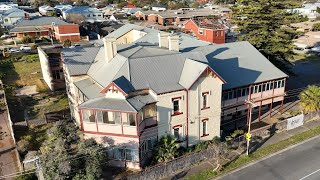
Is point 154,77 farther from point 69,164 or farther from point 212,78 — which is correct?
point 69,164

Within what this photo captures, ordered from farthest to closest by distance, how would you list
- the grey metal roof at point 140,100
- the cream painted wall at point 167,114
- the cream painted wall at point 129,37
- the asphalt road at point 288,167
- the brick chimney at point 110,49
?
the cream painted wall at point 129,37 < the brick chimney at point 110,49 < the cream painted wall at point 167,114 < the asphalt road at point 288,167 < the grey metal roof at point 140,100

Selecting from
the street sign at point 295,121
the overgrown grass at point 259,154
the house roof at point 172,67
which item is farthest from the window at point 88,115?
the street sign at point 295,121

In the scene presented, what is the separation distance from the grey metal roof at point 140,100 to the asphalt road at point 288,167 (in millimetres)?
10418

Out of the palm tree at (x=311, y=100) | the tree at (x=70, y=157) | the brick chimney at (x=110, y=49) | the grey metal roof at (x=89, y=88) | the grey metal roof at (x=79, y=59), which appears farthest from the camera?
the palm tree at (x=311, y=100)

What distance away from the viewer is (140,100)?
30.3m

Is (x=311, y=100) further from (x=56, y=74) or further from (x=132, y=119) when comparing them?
(x=56, y=74)

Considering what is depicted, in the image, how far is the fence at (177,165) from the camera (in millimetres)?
28312

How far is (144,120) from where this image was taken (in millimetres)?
30688

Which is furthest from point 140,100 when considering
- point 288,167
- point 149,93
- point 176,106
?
point 288,167

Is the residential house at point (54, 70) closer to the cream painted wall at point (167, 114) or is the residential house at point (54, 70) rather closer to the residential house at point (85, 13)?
the cream painted wall at point (167, 114)

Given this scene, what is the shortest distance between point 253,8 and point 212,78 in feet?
77.9

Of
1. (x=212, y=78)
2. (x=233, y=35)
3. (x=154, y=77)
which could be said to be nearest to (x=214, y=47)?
(x=212, y=78)

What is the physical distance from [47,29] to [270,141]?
92.2 m

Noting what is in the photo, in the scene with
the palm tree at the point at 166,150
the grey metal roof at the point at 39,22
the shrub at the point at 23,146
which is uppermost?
the grey metal roof at the point at 39,22
